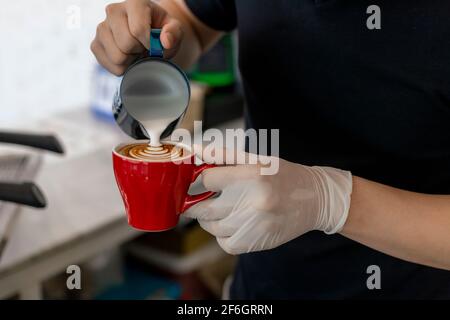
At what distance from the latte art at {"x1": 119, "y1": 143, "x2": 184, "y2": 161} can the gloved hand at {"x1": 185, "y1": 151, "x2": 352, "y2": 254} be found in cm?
4

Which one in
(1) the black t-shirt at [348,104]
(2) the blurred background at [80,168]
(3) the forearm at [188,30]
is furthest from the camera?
(2) the blurred background at [80,168]

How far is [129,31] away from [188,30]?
1.00ft

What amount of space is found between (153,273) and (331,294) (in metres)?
0.90

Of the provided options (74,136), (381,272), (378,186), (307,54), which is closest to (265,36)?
(307,54)

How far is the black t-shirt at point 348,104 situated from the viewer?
0.71 m

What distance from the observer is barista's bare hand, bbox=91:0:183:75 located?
0.66m

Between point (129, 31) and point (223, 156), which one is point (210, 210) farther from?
point (129, 31)

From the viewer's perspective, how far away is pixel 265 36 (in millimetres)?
822

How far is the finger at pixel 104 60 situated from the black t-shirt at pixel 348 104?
0.24m

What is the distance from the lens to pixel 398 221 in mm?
676

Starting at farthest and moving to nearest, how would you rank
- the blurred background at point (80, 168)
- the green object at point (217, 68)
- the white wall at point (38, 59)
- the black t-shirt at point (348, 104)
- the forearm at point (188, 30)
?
the green object at point (217, 68) → the white wall at point (38, 59) → the blurred background at point (80, 168) → the forearm at point (188, 30) → the black t-shirt at point (348, 104)

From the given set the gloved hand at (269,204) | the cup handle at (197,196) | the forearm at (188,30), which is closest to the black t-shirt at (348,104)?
the forearm at (188,30)

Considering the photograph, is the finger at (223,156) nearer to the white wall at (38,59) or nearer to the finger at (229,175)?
the finger at (229,175)

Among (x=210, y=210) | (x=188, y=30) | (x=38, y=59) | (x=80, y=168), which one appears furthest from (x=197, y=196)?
(x=38, y=59)
